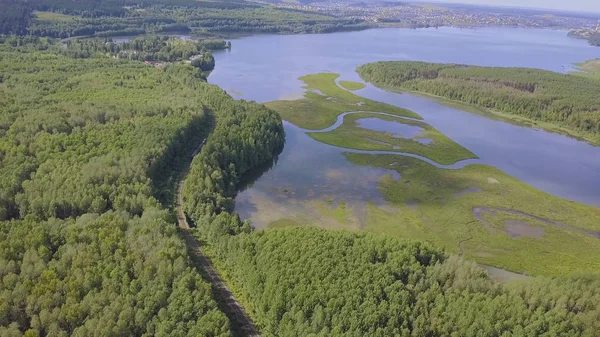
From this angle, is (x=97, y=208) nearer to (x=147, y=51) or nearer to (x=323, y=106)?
(x=323, y=106)

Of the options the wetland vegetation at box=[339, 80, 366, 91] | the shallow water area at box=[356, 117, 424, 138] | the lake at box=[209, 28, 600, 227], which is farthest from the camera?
the wetland vegetation at box=[339, 80, 366, 91]

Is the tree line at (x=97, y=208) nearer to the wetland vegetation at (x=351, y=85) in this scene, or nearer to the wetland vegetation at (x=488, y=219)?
the wetland vegetation at (x=488, y=219)

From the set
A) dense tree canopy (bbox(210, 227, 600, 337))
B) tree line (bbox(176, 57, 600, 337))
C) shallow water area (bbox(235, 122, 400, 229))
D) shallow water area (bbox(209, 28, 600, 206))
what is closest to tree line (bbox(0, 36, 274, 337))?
tree line (bbox(176, 57, 600, 337))

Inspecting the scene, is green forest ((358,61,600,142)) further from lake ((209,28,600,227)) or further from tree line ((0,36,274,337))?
tree line ((0,36,274,337))

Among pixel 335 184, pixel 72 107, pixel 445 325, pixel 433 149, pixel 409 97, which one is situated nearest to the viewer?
pixel 445 325

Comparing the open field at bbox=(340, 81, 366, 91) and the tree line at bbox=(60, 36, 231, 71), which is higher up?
the tree line at bbox=(60, 36, 231, 71)

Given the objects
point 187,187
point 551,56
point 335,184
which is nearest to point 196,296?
point 187,187

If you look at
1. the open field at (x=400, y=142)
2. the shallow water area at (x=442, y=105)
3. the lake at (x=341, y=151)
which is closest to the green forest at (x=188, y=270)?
the lake at (x=341, y=151)

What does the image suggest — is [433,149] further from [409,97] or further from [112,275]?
[112,275]
